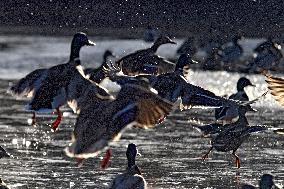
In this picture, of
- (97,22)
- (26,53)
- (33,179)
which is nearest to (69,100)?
(33,179)

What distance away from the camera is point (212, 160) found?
15.8 metres

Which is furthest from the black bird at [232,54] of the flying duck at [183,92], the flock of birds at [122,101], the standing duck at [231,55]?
the flying duck at [183,92]

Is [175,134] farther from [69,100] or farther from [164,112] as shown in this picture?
[164,112]

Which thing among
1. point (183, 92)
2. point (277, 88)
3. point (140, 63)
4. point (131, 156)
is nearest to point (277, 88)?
point (277, 88)

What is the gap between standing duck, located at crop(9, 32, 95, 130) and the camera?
12828mm

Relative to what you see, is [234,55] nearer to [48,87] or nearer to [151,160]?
[151,160]

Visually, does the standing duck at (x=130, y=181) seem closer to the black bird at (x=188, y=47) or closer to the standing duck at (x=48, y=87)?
the standing duck at (x=48, y=87)

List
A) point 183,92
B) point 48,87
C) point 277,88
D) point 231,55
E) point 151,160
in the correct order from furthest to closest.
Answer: point 231,55, point 151,160, point 183,92, point 48,87, point 277,88

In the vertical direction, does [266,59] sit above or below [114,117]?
below

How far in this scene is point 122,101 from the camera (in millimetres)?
11039

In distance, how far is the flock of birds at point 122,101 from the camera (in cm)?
1095

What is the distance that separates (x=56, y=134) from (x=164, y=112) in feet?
25.6

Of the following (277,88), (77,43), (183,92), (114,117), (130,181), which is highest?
(277,88)

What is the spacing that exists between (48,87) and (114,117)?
2.16 metres
